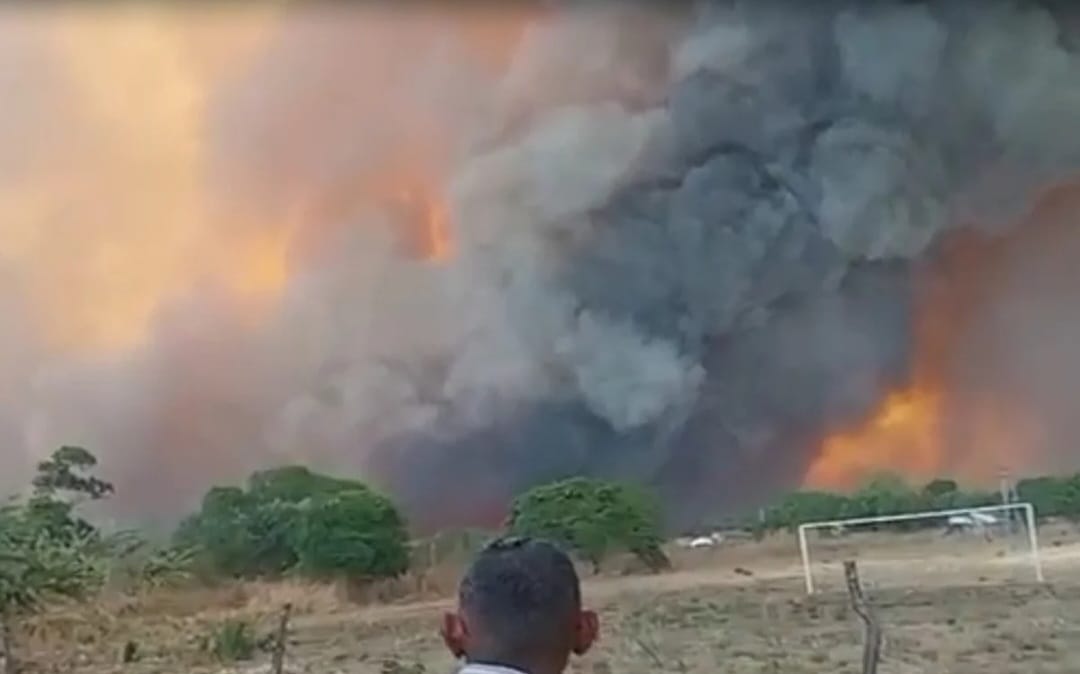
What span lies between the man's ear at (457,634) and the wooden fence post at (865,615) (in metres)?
2.33

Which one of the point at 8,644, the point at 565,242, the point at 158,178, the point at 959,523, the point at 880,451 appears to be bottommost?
the point at 8,644

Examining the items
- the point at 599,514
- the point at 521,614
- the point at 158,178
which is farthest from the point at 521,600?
the point at 158,178

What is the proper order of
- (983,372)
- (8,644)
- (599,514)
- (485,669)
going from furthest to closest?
(983,372) < (599,514) < (8,644) < (485,669)

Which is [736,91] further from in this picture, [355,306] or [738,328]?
[355,306]

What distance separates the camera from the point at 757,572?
3.18 m

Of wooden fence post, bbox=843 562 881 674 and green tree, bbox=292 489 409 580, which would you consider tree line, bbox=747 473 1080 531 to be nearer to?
wooden fence post, bbox=843 562 881 674

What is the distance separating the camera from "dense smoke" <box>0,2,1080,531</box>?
10.4 ft

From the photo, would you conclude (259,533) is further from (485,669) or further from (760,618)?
(485,669)

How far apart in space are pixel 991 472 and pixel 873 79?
0.91m

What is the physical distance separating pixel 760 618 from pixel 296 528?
991 millimetres

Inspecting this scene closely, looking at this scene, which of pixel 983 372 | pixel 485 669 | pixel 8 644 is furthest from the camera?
pixel 983 372

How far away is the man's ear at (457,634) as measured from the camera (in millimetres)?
942

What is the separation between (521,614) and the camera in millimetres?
947

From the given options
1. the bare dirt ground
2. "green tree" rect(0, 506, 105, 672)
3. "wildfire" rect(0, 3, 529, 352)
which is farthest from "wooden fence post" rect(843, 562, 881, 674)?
"green tree" rect(0, 506, 105, 672)
